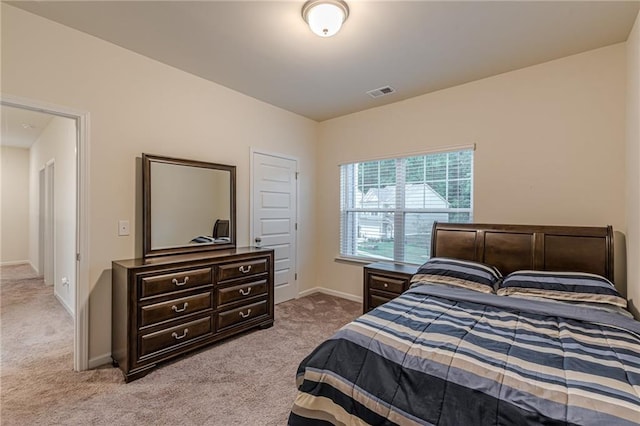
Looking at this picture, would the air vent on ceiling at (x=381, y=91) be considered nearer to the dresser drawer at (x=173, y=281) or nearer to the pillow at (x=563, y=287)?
the pillow at (x=563, y=287)

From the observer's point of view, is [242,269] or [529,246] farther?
[242,269]

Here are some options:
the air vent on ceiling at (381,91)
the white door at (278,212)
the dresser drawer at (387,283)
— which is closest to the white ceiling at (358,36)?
the air vent on ceiling at (381,91)

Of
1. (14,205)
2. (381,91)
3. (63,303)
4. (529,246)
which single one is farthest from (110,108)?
(14,205)

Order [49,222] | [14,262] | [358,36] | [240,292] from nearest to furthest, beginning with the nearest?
[358,36], [240,292], [49,222], [14,262]

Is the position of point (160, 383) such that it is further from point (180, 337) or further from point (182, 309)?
point (182, 309)

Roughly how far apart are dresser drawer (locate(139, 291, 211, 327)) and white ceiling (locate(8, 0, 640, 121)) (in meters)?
2.30

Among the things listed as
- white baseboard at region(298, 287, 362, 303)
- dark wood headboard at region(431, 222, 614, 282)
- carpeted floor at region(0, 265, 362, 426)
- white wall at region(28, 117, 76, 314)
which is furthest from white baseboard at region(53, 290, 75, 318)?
dark wood headboard at region(431, 222, 614, 282)

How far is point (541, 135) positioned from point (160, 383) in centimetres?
411

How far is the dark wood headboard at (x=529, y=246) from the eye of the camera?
2447 mm

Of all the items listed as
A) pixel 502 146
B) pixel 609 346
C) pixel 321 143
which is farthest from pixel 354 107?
pixel 609 346

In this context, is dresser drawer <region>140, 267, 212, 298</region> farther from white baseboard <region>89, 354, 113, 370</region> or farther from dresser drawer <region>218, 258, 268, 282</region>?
white baseboard <region>89, 354, 113, 370</region>

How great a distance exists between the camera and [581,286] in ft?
7.11

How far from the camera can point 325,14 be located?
6.69 feet

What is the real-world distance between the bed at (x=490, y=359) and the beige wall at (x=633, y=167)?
0.51 feet
